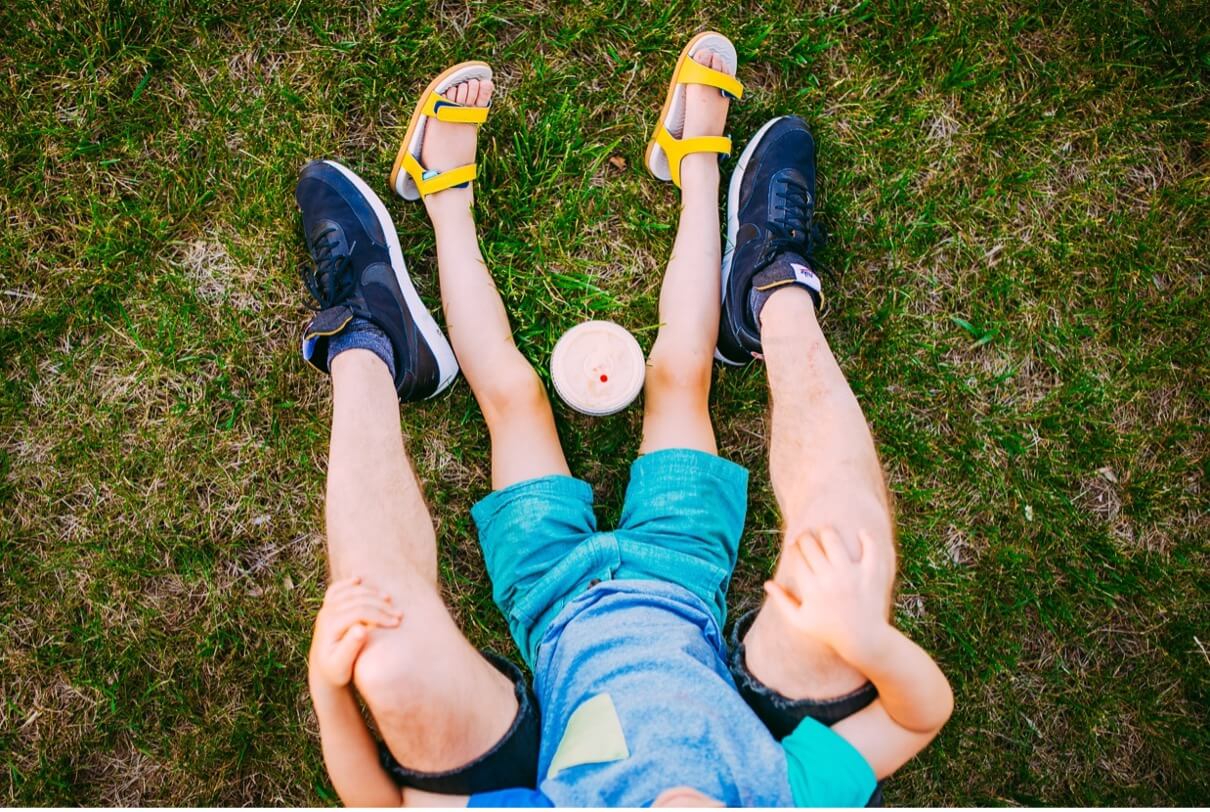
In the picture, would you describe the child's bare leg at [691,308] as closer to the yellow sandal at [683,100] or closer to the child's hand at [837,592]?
the yellow sandal at [683,100]

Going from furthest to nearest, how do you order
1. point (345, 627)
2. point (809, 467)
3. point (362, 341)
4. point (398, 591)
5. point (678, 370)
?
point (678, 370)
point (362, 341)
point (809, 467)
point (398, 591)
point (345, 627)

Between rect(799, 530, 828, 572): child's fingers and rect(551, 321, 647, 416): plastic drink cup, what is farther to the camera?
rect(551, 321, 647, 416): plastic drink cup

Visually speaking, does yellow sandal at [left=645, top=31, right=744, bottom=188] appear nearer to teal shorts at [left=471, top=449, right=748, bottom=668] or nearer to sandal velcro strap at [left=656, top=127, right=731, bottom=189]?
sandal velcro strap at [left=656, top=127, right=731, bottom=189]

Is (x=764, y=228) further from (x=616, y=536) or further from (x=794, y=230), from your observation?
(x=616, y=536)

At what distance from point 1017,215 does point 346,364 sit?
2281 mm

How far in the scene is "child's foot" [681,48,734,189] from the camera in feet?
7.85

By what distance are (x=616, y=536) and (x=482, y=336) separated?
2.60 ft

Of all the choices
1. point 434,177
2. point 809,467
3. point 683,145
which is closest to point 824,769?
point 809,467

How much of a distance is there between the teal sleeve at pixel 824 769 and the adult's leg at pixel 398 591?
2.13 ft

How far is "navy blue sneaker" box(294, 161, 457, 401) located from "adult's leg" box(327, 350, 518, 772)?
15cm

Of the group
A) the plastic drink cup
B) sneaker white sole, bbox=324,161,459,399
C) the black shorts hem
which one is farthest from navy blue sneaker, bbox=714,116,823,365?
the black shorts hem

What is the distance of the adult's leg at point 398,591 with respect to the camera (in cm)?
157

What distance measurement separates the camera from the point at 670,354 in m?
2.29

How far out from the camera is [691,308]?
2342 mm
